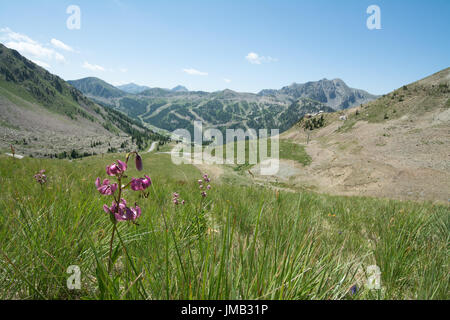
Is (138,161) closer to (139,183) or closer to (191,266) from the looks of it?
(139,183)

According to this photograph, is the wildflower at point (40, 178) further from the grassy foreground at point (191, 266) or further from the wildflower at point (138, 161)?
the wildflower at point (138, 161)

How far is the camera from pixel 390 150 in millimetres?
36031

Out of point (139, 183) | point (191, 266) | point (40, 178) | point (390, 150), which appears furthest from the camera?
point (390, 150)

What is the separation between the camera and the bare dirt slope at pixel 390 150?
27.1 meters

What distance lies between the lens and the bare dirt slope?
27.1 metres

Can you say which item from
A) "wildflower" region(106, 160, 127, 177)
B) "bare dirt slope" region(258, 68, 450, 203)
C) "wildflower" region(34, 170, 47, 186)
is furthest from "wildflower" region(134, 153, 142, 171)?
"bare dirt slope" region(258, 68, 450, 203)

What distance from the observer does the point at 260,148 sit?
177 feet

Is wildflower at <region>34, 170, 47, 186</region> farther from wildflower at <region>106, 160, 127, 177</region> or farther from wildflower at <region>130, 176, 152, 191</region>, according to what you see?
wildflower at <region>130, 176, 152, 191</region>

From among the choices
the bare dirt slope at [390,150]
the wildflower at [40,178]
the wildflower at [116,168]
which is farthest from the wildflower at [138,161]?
the bare dirt slope at [390,150]

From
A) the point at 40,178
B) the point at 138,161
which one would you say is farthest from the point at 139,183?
the point at 40,178
